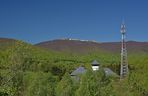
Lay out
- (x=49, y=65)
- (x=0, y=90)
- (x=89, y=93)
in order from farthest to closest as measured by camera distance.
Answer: (x=49, y=65), (x=89, y=93), (x=0, y=90)

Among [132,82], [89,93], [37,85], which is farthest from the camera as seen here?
[132,82]

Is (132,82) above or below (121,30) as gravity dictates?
below

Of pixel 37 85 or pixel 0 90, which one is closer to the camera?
pixel 0 90

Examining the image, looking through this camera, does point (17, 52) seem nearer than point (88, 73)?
Yes

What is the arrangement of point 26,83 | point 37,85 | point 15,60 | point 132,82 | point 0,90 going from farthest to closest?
1. point 132,82
2. point 26,83
3. point 37,85
4. point 15,60
5. point 0,90

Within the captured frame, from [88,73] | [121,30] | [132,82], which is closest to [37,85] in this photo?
[88,73]

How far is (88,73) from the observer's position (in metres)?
46.7

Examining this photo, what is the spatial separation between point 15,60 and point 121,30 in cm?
6285

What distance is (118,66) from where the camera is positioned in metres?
135

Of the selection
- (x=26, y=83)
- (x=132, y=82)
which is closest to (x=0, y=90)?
(x=26, y=83)

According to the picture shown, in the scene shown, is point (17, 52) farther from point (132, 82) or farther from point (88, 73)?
point (132, 82)

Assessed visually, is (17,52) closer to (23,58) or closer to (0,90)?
(23,58)

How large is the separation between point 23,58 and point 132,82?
3194 centimetres

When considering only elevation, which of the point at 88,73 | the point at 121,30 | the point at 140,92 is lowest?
the point at 140,92
